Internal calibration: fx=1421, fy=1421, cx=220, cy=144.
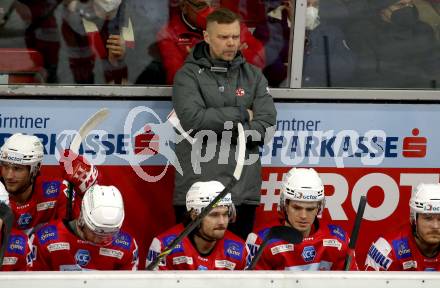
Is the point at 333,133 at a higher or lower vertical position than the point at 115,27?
lower

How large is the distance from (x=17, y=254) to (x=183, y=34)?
5.51ft

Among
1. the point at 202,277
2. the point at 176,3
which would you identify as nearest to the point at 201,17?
the point at 176,3

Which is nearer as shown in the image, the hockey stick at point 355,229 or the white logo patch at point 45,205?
the hockey stick at point 355,229

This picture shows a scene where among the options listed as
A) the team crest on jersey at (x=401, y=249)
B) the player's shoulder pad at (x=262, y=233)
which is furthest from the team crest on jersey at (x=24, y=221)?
the team crest on jersey at (x=401, y=249)

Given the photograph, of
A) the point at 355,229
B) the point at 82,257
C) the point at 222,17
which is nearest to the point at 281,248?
the point at 355,229

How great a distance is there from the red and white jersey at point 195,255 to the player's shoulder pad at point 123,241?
0.40ft

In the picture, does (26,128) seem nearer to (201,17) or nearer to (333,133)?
(201,17)

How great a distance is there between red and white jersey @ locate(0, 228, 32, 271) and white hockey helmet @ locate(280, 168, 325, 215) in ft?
4.51

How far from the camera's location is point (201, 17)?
7902 millimetres

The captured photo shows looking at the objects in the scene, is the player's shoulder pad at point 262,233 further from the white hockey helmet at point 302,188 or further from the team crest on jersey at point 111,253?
the team crest on jersey at point 111,253

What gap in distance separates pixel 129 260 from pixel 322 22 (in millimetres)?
1873

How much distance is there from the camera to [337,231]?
299 inches

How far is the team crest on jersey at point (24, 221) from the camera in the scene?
7582 millimetres

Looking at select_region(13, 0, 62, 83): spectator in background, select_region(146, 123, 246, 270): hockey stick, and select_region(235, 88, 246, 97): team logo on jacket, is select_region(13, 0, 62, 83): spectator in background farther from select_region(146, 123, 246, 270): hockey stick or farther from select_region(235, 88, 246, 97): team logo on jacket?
select_region(146, 123, 246, 270): hockey stick
